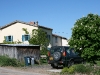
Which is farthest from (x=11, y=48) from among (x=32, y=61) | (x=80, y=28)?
(x=80, y=28)

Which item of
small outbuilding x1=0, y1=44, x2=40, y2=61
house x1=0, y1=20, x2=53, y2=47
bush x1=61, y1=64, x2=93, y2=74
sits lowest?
bush x1=61, y1=64, x2=93, y2=74

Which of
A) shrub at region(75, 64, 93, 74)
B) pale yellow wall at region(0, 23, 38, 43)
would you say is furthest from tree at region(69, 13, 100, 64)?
pale yellow wall at region(0, 23, 38, 43)

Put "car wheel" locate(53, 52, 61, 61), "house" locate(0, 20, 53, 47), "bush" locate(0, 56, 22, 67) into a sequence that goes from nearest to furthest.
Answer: "car wheel" locate(53, 52, 61, 61) < "bush" locate(0, 56, 22, 67) < "house" locate(0, 20, 53, 47)

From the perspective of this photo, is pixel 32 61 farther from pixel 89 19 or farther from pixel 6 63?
pixel 89 19

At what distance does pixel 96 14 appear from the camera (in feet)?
54.4

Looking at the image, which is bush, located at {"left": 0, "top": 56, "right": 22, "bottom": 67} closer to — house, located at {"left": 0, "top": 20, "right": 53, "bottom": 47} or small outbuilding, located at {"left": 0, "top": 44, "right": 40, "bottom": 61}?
small outbuilding, located at {"left": 0, "top": 44, "right": 40, "bottom": 61}

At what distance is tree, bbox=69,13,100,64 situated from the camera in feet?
52.4

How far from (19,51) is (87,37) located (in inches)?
429

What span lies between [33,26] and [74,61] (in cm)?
2441

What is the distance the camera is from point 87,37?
645 inches

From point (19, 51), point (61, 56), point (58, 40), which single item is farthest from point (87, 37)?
point (58, 40)

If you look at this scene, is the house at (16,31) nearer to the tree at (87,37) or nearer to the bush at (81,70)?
the bush at (81,70)

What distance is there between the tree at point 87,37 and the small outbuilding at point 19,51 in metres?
9.99

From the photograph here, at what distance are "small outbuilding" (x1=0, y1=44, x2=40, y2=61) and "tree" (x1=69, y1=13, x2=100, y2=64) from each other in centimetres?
999
